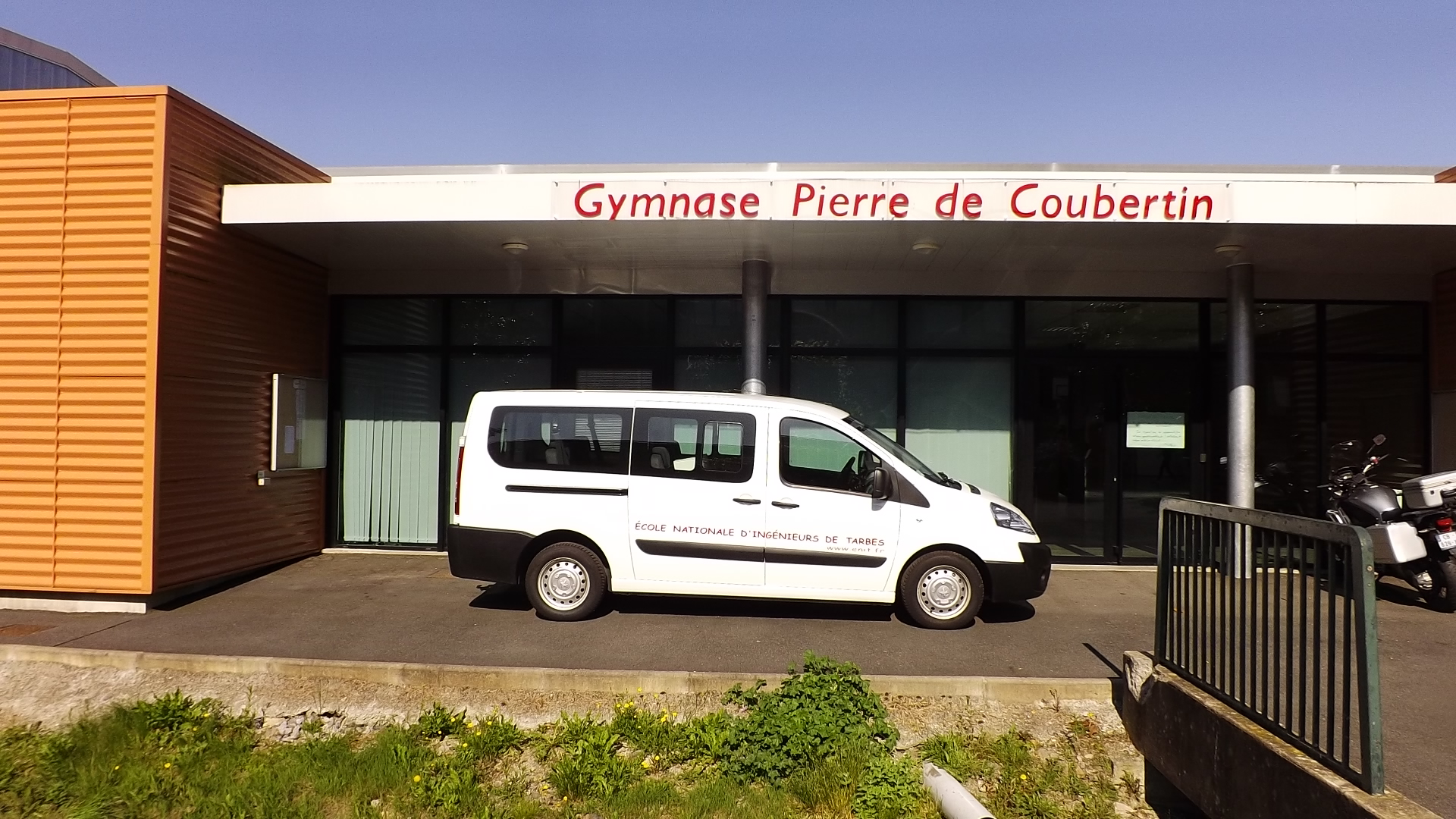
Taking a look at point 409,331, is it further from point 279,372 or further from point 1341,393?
point 1341,393

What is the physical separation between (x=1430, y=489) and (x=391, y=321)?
1062 centimetres

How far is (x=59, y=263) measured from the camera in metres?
6.46

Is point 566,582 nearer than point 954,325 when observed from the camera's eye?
Yes

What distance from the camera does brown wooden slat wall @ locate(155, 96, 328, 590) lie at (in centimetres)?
654

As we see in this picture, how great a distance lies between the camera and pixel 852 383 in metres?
9.03

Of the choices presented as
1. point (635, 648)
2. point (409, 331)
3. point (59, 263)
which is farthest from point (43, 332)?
point (635, 648)

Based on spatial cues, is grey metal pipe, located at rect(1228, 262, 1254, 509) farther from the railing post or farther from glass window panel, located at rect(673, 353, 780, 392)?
the railing post

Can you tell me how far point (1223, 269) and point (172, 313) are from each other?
34.5ft

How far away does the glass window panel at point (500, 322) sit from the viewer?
30.4 feet

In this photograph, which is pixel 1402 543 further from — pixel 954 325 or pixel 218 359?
pixel 218 359

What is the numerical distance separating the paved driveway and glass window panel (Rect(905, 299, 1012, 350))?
3100 millimetres

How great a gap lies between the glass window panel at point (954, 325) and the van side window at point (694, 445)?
12.4 ft

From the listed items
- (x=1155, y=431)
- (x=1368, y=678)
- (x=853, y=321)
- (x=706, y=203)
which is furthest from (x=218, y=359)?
(x=1155, y=431)

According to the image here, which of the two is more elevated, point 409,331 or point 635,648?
point 409,331
